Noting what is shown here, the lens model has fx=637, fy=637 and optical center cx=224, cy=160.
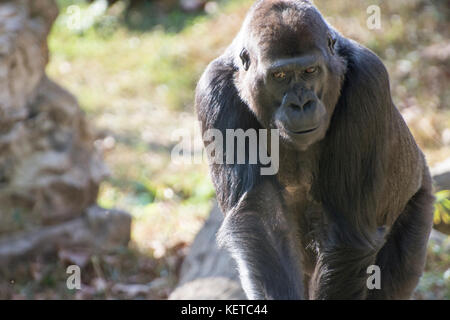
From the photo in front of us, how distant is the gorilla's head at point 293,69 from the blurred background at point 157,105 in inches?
105

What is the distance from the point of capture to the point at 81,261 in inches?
→ 293

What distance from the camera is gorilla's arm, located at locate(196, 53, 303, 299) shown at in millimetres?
4320

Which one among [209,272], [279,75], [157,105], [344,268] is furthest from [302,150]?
[157,105]

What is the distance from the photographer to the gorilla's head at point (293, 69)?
4.07 meters

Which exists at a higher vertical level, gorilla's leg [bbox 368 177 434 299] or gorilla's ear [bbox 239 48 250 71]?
gorilla's ear [bbox 239 48 250 71]

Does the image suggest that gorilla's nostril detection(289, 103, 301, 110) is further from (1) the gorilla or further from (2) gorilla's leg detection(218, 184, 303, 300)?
(2) gorilla's leg detection(218, 184, 303, 300)

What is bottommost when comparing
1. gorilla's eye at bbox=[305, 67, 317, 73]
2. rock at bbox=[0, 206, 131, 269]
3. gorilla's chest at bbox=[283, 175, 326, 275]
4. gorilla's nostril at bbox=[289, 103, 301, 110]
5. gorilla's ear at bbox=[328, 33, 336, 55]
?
rock at bbox=[0, 206, 131, 269]

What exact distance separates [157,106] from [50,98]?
17.3ft

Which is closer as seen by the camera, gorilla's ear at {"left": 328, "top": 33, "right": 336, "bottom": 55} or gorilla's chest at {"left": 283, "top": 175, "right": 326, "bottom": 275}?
gorilla's ear at {"left": 328, "top": 33, "right": 336, "bottom": 55}

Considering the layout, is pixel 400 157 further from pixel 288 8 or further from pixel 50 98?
pixel 50 98

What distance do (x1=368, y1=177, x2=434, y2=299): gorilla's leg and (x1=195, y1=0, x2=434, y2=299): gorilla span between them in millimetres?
478

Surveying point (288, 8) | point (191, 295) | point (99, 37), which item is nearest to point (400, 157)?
point (288, 8)

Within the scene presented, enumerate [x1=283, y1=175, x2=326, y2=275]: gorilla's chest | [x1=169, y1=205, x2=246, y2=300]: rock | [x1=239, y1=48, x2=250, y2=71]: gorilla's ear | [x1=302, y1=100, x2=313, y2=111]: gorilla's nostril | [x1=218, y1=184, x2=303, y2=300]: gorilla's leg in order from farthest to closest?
[x1=169, y1=205, x2=246, y2=300]: rock
[x1=283, y1=175, x2=326, y2=275]: gorilla's chest
[x1=239, y1=48, x2=250, y2=71]: gorilla's ear
[x1=218, y1=184, x2=303, y2=300]: gorilla's leg
[x1=302, y1=100, x2=313, y2=111]: gorilla's nostril

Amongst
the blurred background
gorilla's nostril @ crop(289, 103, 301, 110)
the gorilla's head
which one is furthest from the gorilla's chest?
the blurred background
